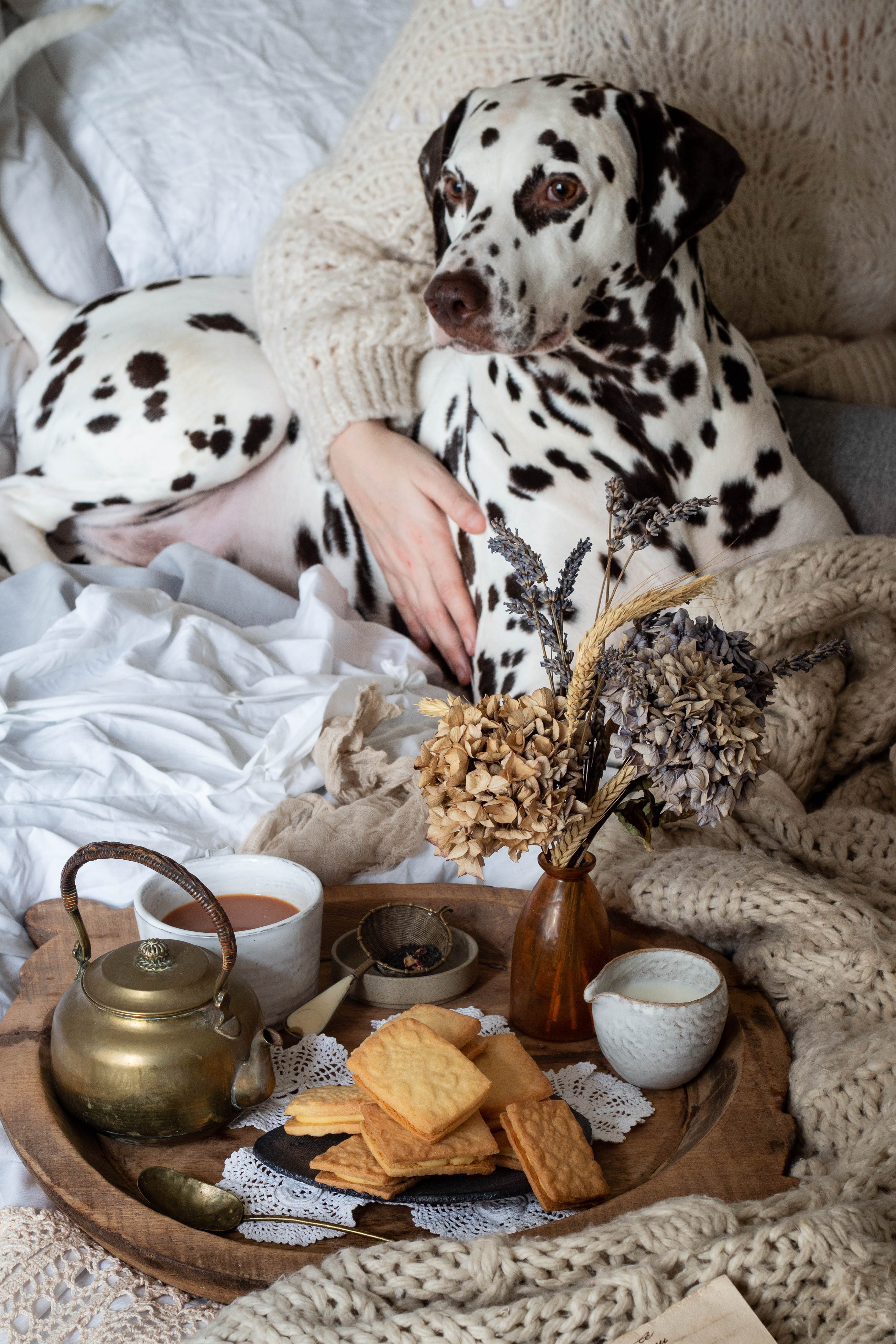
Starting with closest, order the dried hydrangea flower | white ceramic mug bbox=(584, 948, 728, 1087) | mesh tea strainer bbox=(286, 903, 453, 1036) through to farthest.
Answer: the dried hydrangea flower, white ceramic mug bbox=(584, 948, 728, 1087), mesh tea strainer bbox=(286, 903, 453, 1036)

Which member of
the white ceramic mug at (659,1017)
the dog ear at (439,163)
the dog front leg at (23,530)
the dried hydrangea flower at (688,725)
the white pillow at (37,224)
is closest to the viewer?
the dried hydrangea flower at (688,725)

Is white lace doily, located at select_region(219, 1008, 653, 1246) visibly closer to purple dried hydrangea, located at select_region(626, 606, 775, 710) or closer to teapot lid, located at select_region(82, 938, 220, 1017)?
teapot lid, located at select_region(82, 938, 220, 1017)

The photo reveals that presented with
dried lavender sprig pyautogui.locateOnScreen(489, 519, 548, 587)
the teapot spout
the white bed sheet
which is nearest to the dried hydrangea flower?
dried lavender sprig pyautogui.locateOnScreen(489, 519, 548, 587)

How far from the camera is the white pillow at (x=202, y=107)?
218cm

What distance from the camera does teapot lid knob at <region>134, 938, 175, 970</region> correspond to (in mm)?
797

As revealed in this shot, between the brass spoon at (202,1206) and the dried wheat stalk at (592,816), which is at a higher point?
the dried wheat stalk at (592,816)

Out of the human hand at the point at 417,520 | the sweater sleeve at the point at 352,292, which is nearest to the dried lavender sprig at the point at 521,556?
the human hand at the point at 417,520

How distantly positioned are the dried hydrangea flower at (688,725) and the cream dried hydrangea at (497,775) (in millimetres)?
52

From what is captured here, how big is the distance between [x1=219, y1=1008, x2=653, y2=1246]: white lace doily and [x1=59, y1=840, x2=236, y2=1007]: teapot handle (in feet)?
0.35

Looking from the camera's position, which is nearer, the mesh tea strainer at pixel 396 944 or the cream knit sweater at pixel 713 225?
the mesh tea strainer at pixel 396 944

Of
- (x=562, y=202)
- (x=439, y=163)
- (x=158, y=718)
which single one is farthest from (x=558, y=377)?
(x=158, y=718)

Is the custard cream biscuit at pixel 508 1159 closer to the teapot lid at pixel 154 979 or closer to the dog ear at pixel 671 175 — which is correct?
the teapot lid at pixel 154 979

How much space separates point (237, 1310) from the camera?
24.1 inches

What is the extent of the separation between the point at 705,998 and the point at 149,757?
29.7 inches
